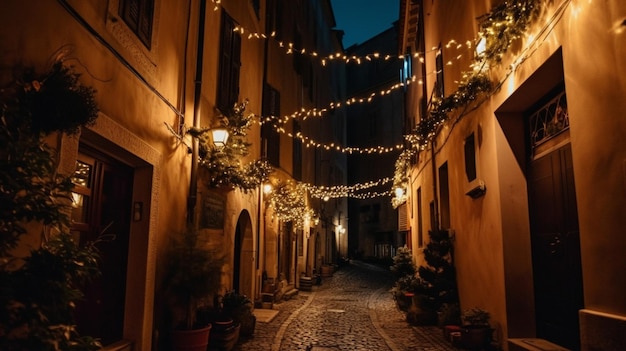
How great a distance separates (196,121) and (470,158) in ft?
16.7

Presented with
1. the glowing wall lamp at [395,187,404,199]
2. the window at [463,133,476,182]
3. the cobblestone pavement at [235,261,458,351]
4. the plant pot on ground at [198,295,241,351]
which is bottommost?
the cobblestone pavement at [235,261,458,351]

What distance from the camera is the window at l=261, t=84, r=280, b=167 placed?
43.4 feet

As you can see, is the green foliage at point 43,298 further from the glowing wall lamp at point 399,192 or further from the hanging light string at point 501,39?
the glowing wall lamp at point 399,192

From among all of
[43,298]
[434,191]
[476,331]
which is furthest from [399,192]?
[43,298]

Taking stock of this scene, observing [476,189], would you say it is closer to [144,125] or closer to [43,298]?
[144,125]

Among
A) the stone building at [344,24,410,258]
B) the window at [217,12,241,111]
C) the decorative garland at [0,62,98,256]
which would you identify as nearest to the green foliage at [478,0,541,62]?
the decorative garland at [0,62,98,256]

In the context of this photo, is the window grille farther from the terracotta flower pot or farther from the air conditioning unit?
the terracotta flower pot

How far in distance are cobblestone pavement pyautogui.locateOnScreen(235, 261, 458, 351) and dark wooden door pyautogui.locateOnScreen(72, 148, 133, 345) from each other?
2.83m

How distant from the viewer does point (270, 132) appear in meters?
14.0

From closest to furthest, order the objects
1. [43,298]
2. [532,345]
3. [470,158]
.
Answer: [43,298] < [532,345] < [470,158]

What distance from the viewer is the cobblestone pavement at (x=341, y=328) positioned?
8406mm

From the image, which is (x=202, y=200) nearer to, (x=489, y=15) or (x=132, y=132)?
(x=132, y=132)

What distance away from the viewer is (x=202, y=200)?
28.1ft

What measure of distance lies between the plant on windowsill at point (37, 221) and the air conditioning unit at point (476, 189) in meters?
6.04
